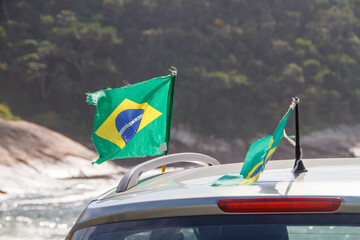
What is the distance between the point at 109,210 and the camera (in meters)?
1.56

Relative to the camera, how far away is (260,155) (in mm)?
1604

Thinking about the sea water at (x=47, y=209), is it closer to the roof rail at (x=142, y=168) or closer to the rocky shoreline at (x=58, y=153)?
the rocky shoreline at (x=58, y=153)

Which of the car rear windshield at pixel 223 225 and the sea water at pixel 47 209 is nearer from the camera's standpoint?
the car rear windshield at pixel 223 225

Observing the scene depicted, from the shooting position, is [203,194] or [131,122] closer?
[203,194]

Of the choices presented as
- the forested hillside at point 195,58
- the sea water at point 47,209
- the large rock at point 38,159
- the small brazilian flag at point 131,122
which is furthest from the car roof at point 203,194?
the forested hillside at point 195,58

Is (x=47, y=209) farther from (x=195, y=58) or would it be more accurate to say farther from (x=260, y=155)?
(x=195, y=58)

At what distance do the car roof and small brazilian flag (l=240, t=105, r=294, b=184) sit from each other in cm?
3

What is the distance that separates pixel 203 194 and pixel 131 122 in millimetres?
1144

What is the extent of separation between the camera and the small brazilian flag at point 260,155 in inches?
62.0

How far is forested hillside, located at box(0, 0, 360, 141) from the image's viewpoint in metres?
33.4

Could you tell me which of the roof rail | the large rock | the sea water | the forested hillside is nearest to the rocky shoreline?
the large rock

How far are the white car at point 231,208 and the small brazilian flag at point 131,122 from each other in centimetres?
80

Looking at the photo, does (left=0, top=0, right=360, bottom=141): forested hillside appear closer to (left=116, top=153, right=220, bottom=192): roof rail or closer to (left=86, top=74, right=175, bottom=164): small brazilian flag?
(left=86, top=74, right=175, bottom=164): small brazilian flag

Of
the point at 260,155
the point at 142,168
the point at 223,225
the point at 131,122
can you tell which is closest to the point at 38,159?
the point at 131,122
